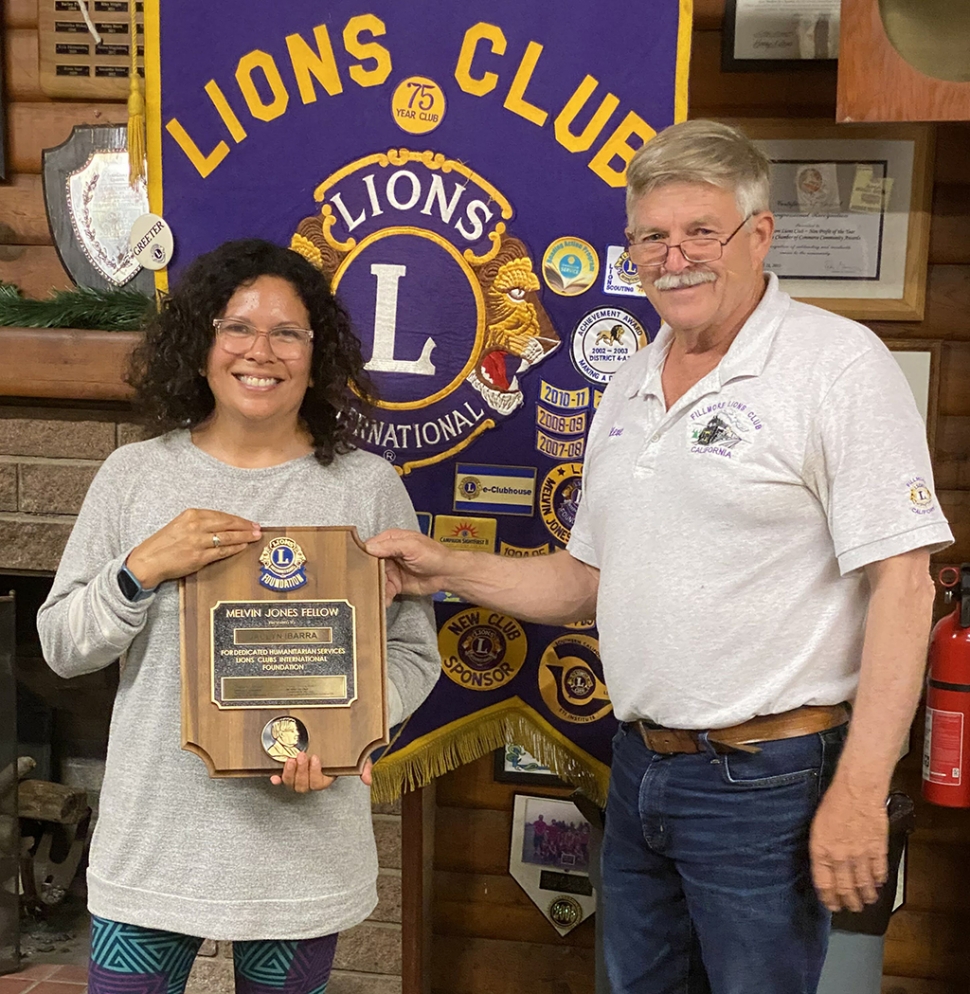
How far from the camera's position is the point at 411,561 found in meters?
1.49

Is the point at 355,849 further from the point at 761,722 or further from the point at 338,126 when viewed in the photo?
the point at 338,126

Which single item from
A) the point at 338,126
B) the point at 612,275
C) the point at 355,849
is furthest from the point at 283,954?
the point at 338,126

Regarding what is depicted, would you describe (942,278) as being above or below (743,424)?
above

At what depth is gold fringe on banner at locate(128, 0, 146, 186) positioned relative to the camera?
198cm

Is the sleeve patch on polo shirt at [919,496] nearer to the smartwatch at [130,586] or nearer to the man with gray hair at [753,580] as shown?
the man with gray hair at [753,580]

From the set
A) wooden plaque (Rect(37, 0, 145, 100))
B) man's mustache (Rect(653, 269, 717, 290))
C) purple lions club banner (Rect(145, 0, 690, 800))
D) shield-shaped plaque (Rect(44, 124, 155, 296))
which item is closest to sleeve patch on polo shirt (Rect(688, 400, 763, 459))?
man's mustache (Rect(653, 269, 717, 290))

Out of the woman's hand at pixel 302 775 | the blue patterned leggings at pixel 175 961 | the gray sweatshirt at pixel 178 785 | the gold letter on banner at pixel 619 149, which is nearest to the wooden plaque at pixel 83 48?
the gold letter on banner at pixel 619 149

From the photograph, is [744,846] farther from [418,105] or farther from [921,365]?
[418,105]

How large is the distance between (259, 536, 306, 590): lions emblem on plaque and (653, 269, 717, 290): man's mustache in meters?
0.58

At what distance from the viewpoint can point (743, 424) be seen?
1308 mm

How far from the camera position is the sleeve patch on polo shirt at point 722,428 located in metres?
1.30

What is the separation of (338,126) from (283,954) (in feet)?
4.42

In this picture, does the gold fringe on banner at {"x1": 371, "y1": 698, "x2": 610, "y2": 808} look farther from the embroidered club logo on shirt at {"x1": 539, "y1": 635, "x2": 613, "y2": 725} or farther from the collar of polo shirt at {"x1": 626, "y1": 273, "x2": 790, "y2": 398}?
the collar of polo shirt at {"x1": 626, "y1": 273, "x2": 790, "y2": 398}

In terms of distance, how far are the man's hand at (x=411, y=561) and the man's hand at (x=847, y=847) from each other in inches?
23.6
